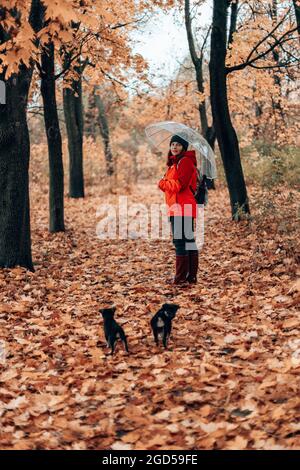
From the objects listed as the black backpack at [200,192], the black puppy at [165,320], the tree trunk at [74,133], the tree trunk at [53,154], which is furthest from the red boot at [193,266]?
the tree trunk at [74,133]

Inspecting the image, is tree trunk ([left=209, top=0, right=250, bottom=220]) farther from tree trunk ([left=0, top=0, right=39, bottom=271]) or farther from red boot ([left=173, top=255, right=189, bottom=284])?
tree trunk ([left=0, top=0, right=39, bottom=271])

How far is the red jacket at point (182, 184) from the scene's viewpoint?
7.75m

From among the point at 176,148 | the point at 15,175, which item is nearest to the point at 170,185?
the point at 176,148

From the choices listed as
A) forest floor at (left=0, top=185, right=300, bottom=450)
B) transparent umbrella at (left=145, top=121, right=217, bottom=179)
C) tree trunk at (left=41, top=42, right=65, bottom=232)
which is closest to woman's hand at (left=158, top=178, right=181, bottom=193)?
transparent umbrella at (left=145, top=121, right=217, bottom=179)

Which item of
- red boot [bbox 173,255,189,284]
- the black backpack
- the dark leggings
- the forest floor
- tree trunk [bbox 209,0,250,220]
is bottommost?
the forest floor

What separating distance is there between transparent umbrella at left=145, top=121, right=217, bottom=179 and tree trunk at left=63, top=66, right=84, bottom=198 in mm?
10521

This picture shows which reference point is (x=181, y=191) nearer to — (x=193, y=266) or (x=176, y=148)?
(x=176, y=148)

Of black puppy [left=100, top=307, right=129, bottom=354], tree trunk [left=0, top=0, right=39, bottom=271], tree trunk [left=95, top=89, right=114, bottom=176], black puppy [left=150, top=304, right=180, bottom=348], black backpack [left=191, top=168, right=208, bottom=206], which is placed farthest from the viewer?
tree trunk [left=95, top=89, right=114, bottom=176]

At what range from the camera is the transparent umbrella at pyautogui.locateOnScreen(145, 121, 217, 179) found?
7828 millimetres

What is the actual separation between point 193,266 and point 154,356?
2.91 meters

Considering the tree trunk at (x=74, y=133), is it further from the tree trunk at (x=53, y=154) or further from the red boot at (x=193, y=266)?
the red boot at (x=193, y=266)

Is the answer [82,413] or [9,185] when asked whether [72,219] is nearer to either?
[9,185]
